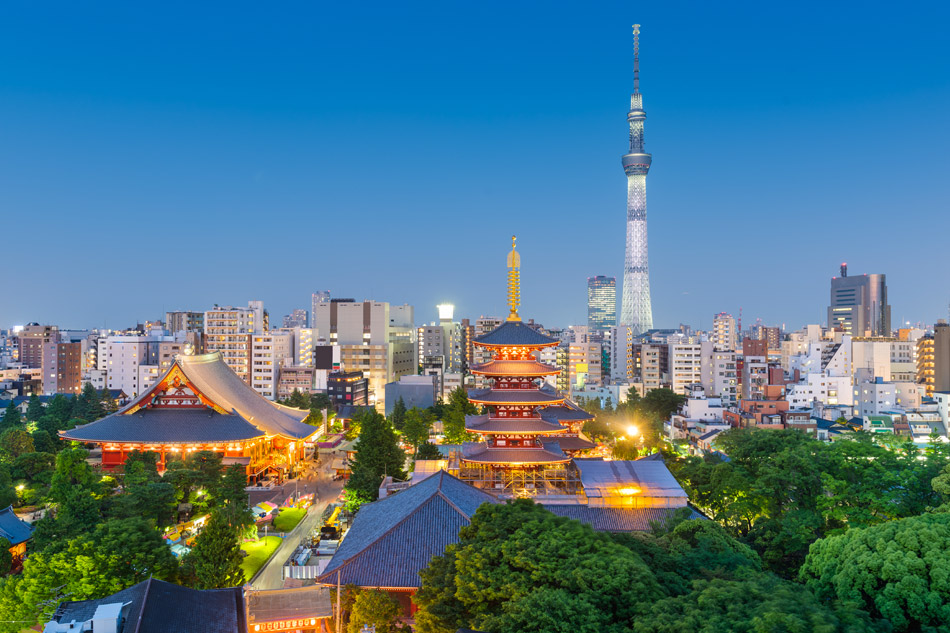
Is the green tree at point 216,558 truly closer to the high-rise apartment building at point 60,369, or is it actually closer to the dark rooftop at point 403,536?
the dark rooftop at point 403,536

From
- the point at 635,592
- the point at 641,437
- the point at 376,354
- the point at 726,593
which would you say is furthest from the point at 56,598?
the point at 376,354

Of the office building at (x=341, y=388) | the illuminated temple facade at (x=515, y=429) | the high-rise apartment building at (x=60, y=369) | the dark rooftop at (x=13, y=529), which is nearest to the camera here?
the dark rooftop at (x=13, y=529)

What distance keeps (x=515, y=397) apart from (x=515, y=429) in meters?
1.43

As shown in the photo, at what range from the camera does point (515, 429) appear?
90.7ft

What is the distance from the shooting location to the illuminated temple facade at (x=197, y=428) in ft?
115

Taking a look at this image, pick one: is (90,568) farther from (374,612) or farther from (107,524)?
(374,612)

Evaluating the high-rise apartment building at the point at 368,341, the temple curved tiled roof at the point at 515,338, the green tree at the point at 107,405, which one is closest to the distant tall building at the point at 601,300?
the high-rise apartment building at the point at 368,341

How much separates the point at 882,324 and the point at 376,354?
256 ft

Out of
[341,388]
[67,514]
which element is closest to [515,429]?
[67,514]

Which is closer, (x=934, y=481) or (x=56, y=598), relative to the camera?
(x=56, y=598)

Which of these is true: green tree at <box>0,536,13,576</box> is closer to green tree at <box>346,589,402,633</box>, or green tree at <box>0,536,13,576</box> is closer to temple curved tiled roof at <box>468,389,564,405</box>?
green tree at <box>346,589,402,633</box>

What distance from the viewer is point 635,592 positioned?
42.8ft

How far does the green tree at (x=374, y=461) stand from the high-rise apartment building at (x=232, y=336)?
115 ft

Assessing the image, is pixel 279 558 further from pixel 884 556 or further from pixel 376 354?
pixel 376 354
